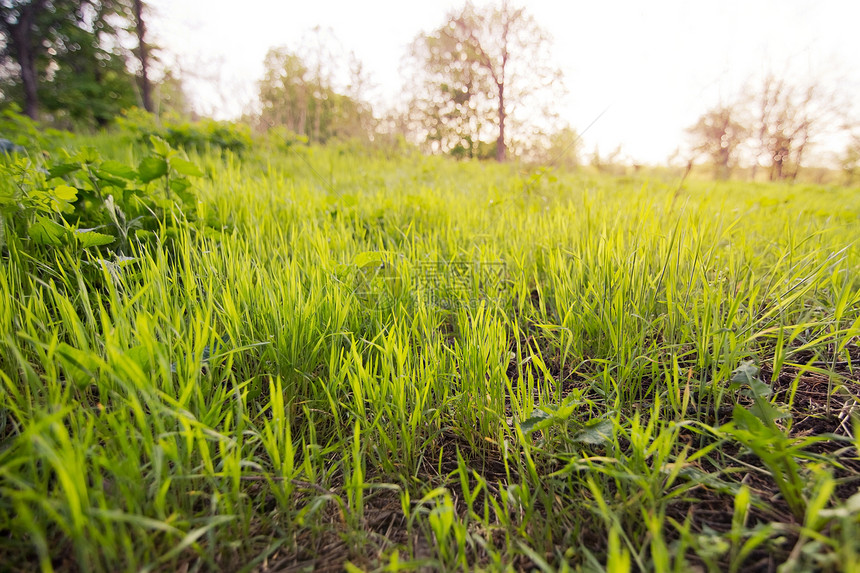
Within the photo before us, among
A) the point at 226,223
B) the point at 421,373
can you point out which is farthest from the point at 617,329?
the point at 226,223

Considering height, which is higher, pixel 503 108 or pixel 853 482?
pixel 503 108

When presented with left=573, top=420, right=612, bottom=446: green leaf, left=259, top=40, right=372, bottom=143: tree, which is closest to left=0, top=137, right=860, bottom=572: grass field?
left=573, top=420, right=612, bottom=446: green leaf

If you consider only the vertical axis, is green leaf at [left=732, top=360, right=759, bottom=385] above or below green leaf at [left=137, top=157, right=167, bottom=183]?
below

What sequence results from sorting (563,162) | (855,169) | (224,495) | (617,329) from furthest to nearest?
(855,169) < (563,162) < (617,329) < (224,495)

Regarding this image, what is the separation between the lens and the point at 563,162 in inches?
298

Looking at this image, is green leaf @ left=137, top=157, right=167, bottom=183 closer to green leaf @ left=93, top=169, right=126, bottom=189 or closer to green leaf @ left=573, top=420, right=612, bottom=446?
green leaf @ left=93, top=169, right=126, bottom=189

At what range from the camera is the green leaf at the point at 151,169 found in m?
1.71

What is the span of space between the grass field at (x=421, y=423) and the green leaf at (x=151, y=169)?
0.42 metres

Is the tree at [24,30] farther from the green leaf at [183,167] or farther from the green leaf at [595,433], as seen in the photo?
the green leaf at [595,433]

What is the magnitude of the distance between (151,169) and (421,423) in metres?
1.67

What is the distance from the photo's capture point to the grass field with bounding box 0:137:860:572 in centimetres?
67

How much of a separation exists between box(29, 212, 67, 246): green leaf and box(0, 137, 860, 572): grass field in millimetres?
55

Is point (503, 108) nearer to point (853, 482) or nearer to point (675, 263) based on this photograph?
point (675, 263)

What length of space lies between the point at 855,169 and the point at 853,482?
27448 millimetres
